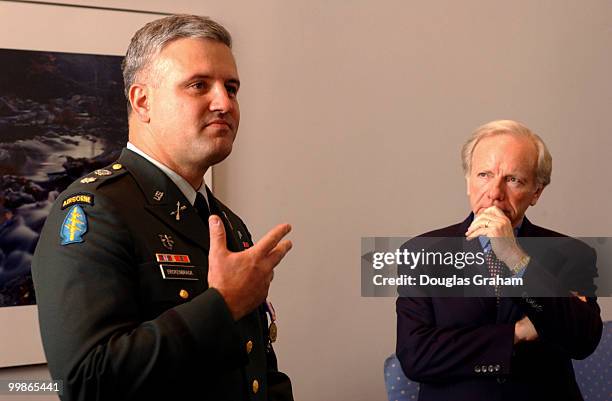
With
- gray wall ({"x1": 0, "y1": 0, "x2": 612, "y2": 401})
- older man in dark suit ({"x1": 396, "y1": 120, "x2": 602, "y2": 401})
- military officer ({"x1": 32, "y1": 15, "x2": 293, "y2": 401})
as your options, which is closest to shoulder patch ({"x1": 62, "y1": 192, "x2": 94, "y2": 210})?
military officer ({"x1": 32, "y1": 15, "x2": 293, "y2": 401})

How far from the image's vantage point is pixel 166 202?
1479mm

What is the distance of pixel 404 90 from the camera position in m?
3.22

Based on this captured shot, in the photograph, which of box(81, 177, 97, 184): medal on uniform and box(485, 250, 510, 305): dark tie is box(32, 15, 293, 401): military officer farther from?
box(485, 250, 510, 305): dark tie

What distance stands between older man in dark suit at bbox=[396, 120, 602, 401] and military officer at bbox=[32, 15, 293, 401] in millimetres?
519

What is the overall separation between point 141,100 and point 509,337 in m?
1.10

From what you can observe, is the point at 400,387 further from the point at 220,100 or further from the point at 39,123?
the point at 39,123

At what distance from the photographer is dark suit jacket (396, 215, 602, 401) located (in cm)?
187

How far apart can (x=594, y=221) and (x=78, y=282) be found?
9.87 ft

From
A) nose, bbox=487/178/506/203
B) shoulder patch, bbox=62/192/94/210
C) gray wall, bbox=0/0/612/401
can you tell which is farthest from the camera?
gray wall, bbox=0/0/612/401

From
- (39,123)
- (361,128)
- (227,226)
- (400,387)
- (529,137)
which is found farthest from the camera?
(361,128)

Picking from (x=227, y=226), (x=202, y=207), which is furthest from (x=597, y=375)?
(x=202, y=207)

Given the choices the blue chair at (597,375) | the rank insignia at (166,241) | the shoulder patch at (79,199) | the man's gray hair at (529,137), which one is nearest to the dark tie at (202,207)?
the rank insignia at (166,241)

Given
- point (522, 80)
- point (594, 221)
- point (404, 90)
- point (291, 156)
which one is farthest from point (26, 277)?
point (594, 221)

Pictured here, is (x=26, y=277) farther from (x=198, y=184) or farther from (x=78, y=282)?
(x=78, y=282)
